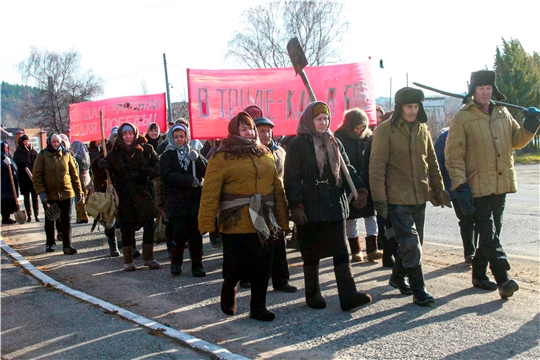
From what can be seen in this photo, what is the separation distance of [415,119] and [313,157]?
3.65ft

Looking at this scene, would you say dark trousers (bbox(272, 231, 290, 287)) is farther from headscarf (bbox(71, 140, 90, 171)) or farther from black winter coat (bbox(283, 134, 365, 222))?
headscarf (bbox(71, 140, 90, 171))

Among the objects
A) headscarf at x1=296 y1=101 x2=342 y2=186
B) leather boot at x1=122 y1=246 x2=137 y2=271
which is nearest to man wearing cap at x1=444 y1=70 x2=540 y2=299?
headscarf at x1=296 y1=101 x2=342 y2=186

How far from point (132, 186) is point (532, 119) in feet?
16.0

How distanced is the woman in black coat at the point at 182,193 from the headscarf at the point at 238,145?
1.81 metres

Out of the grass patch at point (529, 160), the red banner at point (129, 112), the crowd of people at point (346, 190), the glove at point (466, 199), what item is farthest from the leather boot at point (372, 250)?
the grass patch at point (529, 160)

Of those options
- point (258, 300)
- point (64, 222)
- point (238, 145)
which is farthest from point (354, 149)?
point (64, 222)

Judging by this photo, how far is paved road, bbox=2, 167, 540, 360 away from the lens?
4.62 m

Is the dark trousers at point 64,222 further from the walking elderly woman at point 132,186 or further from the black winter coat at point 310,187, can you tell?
the black winter coat at point 310,187

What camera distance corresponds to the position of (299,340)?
16.0 feet

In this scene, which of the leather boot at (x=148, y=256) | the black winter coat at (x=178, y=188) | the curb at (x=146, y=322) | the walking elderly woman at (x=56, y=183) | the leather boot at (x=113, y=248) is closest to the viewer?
the curb at (x=146, y=322)

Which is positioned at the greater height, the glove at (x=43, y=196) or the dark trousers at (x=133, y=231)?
the glove at (x=43, y=196)

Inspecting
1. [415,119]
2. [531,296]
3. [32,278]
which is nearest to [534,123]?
[415,119]

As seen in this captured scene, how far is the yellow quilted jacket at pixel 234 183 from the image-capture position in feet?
18.0

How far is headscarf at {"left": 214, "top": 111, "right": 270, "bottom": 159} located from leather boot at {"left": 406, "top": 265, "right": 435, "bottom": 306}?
175 cm
